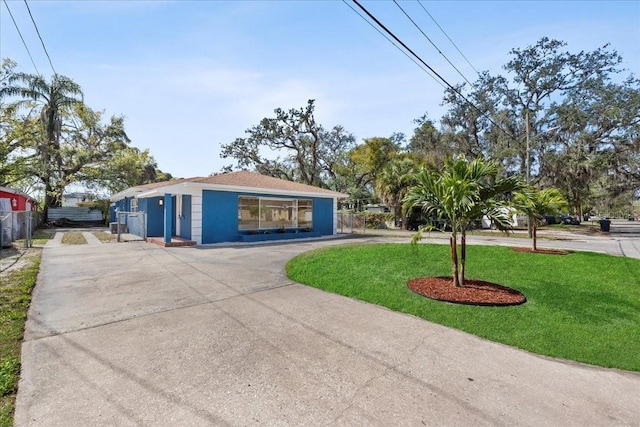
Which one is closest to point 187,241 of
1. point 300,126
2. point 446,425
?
point 446,425

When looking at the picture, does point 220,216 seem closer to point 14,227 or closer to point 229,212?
point 229,212

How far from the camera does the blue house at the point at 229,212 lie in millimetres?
12469

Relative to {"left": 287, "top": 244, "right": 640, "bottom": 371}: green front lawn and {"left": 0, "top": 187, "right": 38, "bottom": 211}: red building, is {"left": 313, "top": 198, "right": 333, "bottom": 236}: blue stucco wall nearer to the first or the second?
{"left": 287, "top": 244, "right": 640, "bottom": 371}: green front lawn

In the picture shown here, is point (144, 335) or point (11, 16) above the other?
point (11, 16)

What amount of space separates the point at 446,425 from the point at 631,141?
1051 inches

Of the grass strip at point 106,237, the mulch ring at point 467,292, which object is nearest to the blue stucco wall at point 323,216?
the grass strip at point 106,237

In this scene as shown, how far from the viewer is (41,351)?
325 cm

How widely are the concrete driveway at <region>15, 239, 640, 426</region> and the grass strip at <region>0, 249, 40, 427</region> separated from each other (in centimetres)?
8

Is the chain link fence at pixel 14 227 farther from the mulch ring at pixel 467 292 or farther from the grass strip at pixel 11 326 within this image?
the mulch ring at pixel 467 292

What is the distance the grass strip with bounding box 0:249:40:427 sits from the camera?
2.42m

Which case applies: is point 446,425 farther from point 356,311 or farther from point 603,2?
point 603,2

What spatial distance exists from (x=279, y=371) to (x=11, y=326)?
144 inches

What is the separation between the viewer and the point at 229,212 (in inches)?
527

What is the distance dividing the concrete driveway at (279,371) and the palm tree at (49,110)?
23563 millimetres
